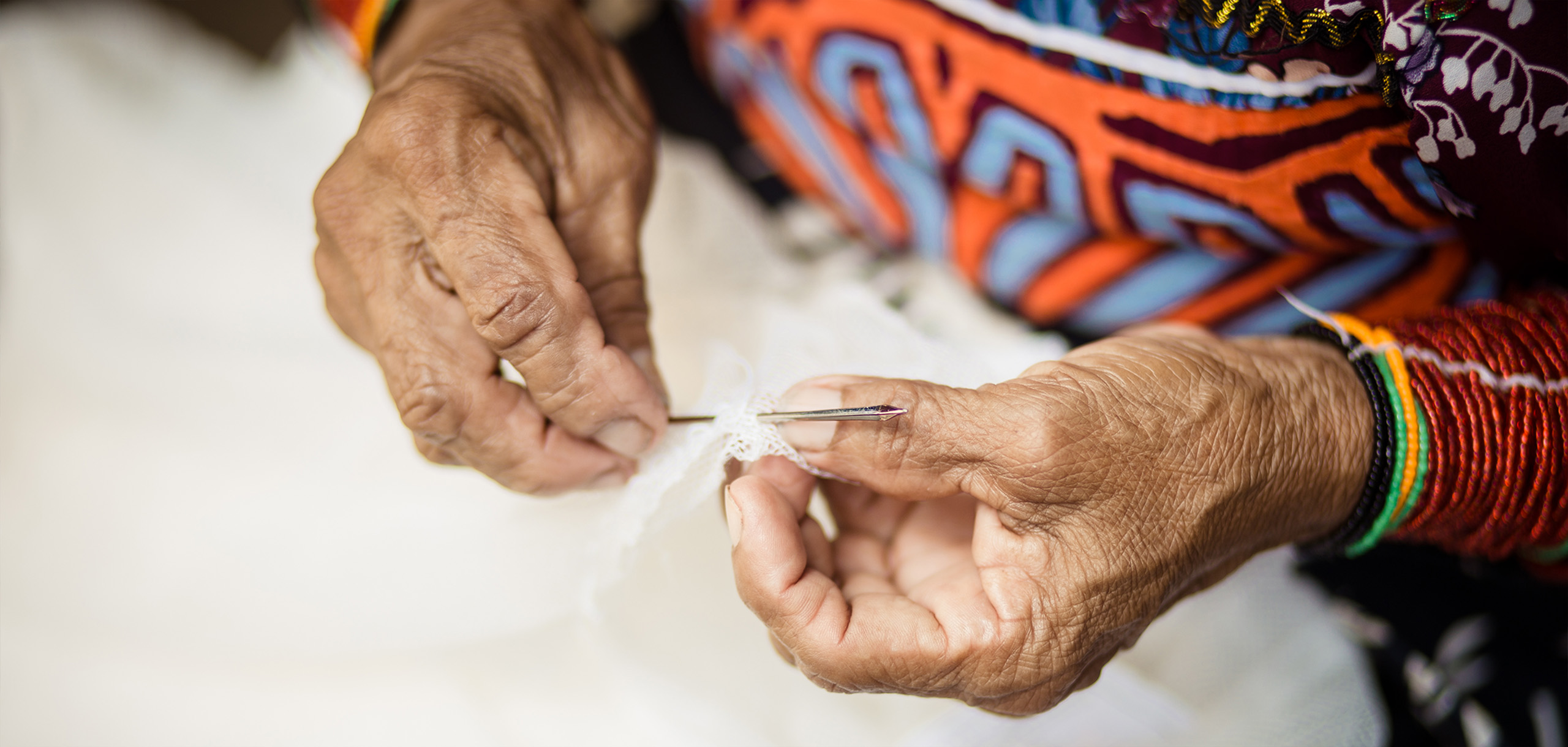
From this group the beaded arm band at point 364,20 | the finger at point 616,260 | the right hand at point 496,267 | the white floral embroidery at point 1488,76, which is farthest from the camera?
the beaded arm band at point 364,20

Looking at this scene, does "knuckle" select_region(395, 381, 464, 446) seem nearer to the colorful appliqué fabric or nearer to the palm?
the palm

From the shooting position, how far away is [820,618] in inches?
26.6

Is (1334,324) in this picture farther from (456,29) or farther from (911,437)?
(456,29)

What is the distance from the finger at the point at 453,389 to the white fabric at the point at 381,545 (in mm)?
106

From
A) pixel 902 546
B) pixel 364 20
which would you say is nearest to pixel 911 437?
pixel 902 546

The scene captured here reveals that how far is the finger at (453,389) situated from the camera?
2.52ft

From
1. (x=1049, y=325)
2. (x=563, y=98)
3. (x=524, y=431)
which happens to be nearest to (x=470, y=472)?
(x=524, y=431)

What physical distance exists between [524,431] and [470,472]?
0.85 feet

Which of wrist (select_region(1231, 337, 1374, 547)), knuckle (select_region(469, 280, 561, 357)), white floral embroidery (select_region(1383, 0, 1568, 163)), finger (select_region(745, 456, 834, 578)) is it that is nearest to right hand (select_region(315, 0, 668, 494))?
knuckle (select_region(469, 280, 561, 357))

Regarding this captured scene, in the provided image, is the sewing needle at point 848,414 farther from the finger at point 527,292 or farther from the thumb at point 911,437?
the finger at point 527,292

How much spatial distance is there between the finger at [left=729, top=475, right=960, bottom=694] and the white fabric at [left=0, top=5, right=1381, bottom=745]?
141 mm

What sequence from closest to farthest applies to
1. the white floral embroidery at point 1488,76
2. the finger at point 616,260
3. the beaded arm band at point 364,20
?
the white floral embroidery at point 1488,76 → the finger at point 616,260 → the beaded arm band at point 364,20

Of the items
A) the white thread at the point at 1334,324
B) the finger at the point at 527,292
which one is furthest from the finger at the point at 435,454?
the white thread at the point at 1334,324

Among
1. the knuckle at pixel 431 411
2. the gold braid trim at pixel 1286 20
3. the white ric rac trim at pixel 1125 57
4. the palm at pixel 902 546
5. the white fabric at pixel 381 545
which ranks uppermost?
the gold braid trim at pixel 1286 20
